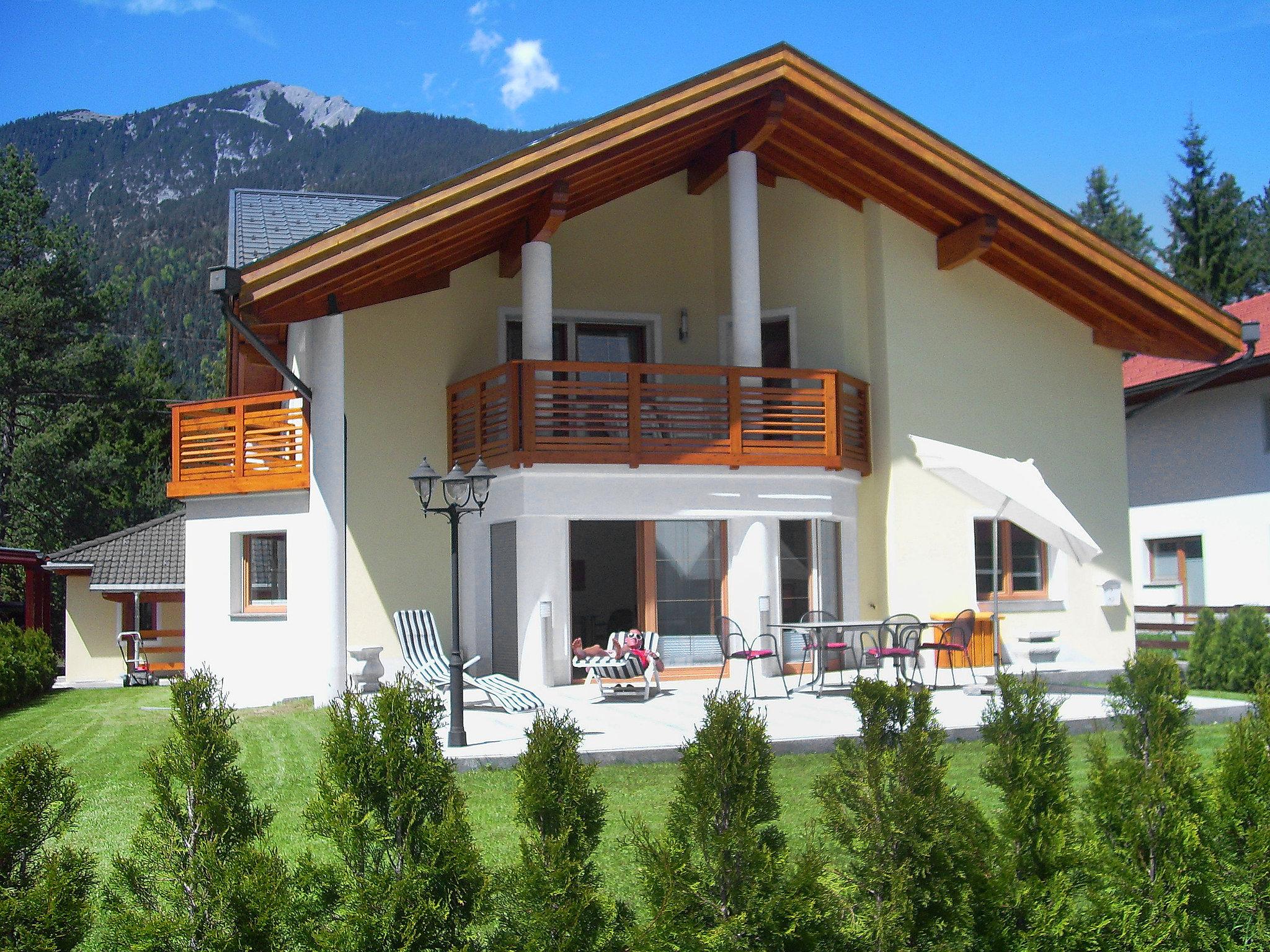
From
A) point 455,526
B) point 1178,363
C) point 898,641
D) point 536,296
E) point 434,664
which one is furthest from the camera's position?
point 1178,363

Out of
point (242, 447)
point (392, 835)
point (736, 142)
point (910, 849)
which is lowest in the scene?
point (910, 849)

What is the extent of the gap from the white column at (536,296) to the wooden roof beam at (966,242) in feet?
17.2

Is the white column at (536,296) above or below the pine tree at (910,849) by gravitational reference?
above

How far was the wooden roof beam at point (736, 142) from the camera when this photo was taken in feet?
47.6

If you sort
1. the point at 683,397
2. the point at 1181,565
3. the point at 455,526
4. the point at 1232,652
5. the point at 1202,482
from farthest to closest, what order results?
the point at 1181,565 < the point at 1202,482 < the point at 683,397 < the point at 1232,652 < the point at 455,526

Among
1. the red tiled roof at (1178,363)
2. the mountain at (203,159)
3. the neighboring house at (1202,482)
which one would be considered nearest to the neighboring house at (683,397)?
the neighboring house at (1202,482)

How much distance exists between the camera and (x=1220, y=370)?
16.9m

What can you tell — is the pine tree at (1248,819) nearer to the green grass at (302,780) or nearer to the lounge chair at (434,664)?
the green grass at (302,780)

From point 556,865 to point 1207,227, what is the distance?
40700 mm

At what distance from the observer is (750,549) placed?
14562 millimetres

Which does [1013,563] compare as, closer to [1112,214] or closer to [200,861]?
[200,861]

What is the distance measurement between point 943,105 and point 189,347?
60.6m

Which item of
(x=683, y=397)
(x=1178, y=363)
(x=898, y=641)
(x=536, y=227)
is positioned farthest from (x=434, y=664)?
(x=1178, y=363)

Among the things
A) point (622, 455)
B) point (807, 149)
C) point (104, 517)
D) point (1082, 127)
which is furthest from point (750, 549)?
point (1082, 127)
